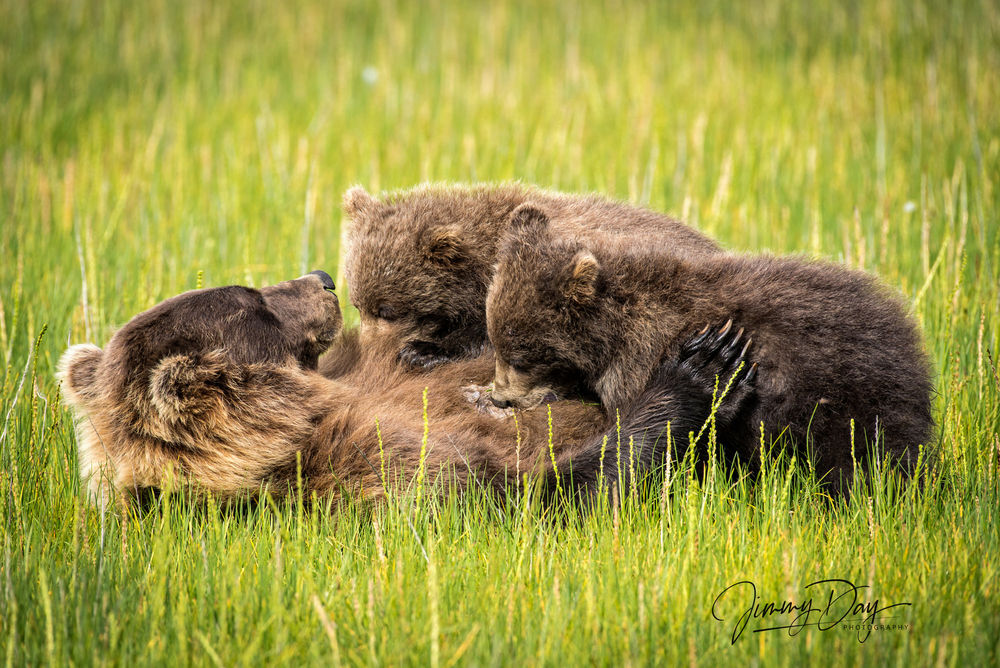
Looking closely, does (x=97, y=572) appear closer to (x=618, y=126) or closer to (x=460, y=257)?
(x=460, y=257)

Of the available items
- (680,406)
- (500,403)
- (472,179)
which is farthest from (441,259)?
(472,179)

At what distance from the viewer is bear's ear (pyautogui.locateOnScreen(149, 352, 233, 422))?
394 cm

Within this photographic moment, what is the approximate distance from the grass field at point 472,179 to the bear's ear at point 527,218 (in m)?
1.61

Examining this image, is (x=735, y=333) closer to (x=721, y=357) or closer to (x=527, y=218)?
(x=721, y=357)

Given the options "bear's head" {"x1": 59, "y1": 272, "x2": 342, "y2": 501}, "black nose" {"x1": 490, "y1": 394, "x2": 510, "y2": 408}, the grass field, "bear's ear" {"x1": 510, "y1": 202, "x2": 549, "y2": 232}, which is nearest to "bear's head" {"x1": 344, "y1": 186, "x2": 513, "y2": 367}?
"bear's ear" {"x1": 510, "y1": 202, "x2": 549, "y2": 232}

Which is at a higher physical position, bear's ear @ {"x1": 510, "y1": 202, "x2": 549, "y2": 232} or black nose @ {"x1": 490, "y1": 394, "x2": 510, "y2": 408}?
bear's ear @ {"x1": 510, "y1": 202, "x2": 549, "y2": 232}

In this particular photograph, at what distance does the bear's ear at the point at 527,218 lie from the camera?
4980mm

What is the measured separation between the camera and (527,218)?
5.05 meters

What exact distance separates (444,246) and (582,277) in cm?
141

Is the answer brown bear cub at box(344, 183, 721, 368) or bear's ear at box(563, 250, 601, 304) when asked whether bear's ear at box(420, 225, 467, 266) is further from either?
bear's ear at box(563, 250, 601, 304)

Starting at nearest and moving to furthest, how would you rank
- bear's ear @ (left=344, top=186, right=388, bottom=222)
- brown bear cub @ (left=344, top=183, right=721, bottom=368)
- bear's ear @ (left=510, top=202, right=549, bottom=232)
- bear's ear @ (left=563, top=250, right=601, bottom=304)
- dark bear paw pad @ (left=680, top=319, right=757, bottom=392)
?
dark bear paw pad @ (left=680, top=319, right=757, bottom=392)
bear's ear @ (left=563, top=250, right=601, bottom=304)
bear's ear @ (left=510, top=202, right=549, bottom=232)
brown bear cub @ (left=344, top=183, right=721, bottom=368)
bear's ear @ (left=344, top=186, right=388, bottom=222)

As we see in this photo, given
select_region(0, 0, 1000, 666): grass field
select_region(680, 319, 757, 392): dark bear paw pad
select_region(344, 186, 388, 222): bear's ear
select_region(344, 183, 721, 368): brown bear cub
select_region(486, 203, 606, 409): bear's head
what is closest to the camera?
select_region(0, 0, 1000, 666): grass field

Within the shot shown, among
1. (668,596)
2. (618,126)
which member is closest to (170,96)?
(618,126)

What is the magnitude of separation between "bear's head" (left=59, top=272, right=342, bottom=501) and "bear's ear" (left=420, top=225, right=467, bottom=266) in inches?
59.9
